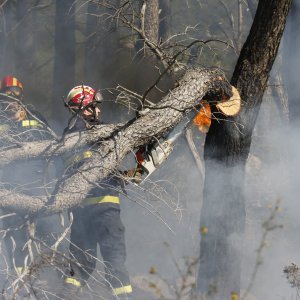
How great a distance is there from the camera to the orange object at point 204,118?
19.3 ft

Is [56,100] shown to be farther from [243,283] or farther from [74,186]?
[74,186]

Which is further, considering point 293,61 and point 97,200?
point 293,61

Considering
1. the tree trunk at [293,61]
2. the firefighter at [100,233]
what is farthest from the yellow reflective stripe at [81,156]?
the tree trunk at [293,61]

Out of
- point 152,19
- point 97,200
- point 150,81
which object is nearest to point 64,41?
point 152,19

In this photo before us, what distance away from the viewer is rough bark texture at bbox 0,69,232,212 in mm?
5148

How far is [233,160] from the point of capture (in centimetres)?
599

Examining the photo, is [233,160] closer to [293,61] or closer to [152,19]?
[293,61]

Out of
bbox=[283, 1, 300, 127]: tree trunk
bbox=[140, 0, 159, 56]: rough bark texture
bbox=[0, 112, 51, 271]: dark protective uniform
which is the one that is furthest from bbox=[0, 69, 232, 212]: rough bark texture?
bbox=[140, 0, 159, 56]: rough bark texture

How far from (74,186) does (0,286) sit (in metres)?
1.52

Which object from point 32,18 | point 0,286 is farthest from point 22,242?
point 32,18

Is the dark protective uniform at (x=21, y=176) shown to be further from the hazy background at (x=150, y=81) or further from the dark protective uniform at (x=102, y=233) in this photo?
the hazy background at (x=150, y=81)

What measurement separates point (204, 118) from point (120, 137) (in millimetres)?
1060

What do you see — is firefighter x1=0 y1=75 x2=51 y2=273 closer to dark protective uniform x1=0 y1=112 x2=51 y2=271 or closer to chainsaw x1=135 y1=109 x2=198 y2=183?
dark protective uniform x1=0 y1=112 x2=51 y2=271

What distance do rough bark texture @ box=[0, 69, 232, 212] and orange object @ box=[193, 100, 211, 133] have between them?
17 cm
